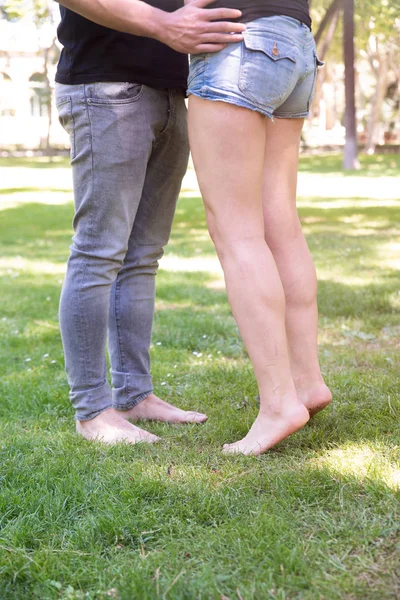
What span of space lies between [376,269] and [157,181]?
12.6ft

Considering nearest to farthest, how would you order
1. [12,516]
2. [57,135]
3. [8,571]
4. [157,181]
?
[8,571], [12,516], [157,181], [57,135]

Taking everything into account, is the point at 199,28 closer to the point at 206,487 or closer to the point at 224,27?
the point at 224,27

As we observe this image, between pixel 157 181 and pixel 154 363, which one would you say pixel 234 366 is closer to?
pixel 154 363

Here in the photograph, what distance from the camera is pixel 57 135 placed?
144 ft

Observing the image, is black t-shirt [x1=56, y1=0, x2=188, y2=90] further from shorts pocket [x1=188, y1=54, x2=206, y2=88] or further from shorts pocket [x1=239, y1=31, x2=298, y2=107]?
shorts pocket [x1=239, y1=31, x2=298, y2=107]

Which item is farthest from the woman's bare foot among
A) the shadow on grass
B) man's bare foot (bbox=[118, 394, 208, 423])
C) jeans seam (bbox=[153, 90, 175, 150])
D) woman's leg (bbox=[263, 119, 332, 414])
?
the shadow on grass

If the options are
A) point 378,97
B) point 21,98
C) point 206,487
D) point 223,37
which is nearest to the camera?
point 206,487

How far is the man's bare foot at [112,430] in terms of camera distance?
2.69 metres

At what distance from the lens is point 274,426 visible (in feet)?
7.95

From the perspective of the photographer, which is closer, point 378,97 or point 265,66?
point 265,66

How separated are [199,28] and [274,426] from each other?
120cm

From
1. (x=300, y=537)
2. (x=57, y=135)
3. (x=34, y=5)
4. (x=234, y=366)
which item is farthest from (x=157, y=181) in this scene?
(x=57, y=135)

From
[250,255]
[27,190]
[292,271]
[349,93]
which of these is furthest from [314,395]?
[349,93]

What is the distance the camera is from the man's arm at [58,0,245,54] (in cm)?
230
